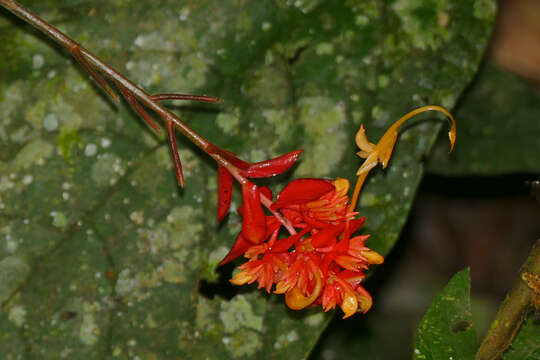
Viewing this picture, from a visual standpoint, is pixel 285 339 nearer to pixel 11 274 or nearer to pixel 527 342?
pixel 527 342

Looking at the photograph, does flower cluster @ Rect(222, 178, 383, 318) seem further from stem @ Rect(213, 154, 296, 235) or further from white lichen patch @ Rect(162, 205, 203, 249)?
white lichen patch @ Rect(162, 205, 203, 249)

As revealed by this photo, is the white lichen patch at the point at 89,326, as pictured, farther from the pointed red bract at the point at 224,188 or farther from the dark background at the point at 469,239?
the dark background at the point at 469,239

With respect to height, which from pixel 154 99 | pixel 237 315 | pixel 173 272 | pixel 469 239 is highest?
pixel 154 99

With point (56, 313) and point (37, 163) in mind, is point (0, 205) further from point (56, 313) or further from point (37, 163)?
point (56, 313)

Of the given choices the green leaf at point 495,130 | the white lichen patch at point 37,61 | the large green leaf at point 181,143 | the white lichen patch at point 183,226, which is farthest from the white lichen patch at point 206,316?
the green leaf at point 495,130

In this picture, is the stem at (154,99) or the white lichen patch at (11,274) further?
the white lichen patch at (11,274)

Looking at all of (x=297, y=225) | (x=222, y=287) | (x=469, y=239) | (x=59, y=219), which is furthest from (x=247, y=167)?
(x=469, y=239)
